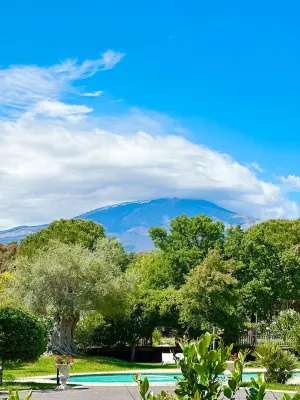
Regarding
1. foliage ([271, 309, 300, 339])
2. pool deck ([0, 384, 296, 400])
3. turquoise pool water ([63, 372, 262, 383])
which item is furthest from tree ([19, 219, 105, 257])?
pool deck ([0, 384, 296, 400])

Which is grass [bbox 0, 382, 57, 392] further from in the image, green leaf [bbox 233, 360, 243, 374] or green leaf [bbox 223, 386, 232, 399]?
green leaf [bbox 223, 386, 232, 399]

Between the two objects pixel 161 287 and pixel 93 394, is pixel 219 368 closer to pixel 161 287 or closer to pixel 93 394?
pixel 93 394

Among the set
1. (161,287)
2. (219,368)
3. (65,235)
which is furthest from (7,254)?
(219,368)

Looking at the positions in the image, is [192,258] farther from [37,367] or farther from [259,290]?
[37,367]

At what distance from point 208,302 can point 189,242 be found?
8982mm

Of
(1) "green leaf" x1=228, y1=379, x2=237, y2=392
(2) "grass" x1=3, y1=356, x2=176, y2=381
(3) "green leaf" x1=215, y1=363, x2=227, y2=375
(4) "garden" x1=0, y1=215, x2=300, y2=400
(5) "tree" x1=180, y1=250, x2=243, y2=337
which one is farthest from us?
(5) "tree" x1=180, y1=250, x2=243, y2=337

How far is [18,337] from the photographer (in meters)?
19.4

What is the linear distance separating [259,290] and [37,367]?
17.4 m

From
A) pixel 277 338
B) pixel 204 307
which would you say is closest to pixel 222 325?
pixel 204 307

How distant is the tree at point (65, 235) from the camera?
164 feet

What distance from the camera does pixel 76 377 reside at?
24766mm

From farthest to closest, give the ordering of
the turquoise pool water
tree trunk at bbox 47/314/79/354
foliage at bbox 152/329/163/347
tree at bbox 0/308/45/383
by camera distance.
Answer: foliage at bbox 152/329/163/347, tree trunk at bbox 47/314/79/354, the turquoise pool water, tree at bbox 0/308/45/383

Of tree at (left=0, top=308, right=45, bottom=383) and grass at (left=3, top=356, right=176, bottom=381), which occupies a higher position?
tree at (left=0, top=308, right=45, bottom=383)

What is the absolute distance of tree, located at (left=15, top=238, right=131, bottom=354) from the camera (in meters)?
30.8
